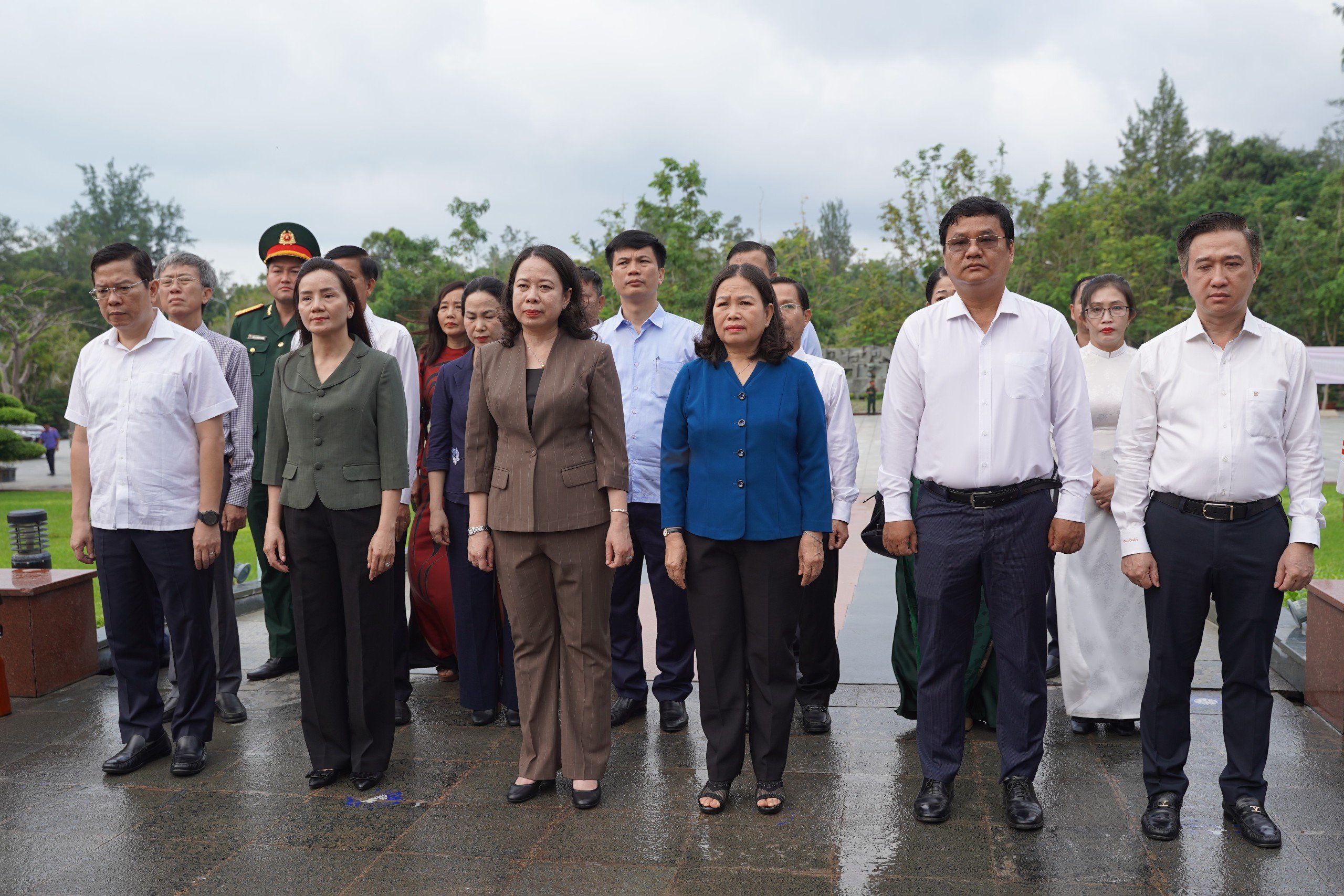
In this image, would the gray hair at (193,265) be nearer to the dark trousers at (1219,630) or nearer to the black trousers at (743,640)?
the black trousers at (743,640)

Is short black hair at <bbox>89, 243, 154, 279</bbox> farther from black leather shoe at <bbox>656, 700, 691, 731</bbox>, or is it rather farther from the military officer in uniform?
black leather shoe at <bbox>656, 700, 691, 731</bbox>

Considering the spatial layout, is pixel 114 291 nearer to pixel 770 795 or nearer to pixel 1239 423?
pixel 770 795

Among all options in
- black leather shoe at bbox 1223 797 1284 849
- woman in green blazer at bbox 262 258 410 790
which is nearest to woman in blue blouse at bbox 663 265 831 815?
woman in green blazer at bbox 262 258 410 790

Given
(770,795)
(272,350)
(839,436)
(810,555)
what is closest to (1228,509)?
(810,555)

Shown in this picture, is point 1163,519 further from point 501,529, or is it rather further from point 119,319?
point 119,319

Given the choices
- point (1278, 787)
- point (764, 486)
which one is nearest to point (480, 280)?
point (764, 486)

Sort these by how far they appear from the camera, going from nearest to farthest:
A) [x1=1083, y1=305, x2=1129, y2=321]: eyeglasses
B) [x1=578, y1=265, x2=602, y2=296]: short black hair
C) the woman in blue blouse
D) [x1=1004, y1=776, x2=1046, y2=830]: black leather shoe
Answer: [x1=1004, y1=776, x2=1046, y2=830]: black leather shoe < the woman in blue blouse < [x1=1083, y1=305, x2=1129, y2=321]: eyeglasses < [x1=578, y1=265, x2=602, y2=296]: short black hair

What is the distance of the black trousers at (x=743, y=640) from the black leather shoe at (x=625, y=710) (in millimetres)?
981

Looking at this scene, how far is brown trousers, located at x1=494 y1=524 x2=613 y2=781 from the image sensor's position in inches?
143

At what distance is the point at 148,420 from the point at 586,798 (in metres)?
2.27

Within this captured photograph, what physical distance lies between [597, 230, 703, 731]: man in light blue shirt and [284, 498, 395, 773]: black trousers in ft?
3.61

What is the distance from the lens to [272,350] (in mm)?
5195

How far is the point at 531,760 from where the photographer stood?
3.73 metres

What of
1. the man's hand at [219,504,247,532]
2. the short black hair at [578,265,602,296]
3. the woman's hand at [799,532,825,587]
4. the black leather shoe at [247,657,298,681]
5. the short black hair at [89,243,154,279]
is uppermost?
the short black hair at [89,243,154,279]
